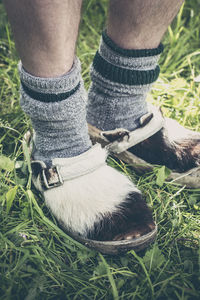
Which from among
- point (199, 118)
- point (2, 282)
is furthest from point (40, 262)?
point (199, 118)

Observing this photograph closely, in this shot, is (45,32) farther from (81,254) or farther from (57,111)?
(81,254)

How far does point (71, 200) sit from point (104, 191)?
0.31ft

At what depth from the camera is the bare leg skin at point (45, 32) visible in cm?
48

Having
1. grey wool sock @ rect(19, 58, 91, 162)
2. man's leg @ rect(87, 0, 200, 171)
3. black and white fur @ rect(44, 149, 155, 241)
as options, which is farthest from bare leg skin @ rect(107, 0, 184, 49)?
black and white fur @ rect(44, 149, 155, 241)

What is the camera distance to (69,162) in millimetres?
725

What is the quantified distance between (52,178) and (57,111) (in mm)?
190

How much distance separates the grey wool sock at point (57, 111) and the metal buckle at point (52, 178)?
0.21 feet

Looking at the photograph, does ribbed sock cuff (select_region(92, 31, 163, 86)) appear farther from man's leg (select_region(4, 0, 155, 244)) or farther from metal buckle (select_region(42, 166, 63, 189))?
metal buckle (select_region(42, 166, 63, 189))

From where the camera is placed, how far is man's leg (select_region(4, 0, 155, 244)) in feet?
1.79

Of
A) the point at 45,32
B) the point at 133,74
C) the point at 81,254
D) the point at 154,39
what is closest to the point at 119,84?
the point at 133,74

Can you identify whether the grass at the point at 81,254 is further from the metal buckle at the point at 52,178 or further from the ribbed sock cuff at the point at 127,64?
the ribbed sock cuff at the point at 127,64

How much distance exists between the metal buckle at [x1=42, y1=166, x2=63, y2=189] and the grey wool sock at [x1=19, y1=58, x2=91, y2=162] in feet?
0.21

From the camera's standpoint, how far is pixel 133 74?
74cm

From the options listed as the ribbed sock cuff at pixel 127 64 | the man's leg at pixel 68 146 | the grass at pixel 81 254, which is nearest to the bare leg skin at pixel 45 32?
the man's leg at pixel 68 146
